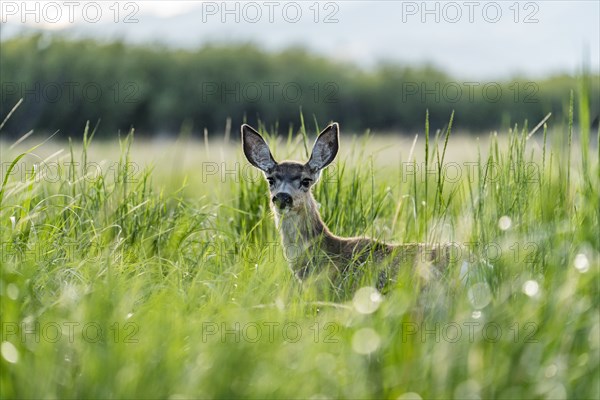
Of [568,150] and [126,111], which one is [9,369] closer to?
[568,150]

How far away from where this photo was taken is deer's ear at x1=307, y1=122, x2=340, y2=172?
542 cm

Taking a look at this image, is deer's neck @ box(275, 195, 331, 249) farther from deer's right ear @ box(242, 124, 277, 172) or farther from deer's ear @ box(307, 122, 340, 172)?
deer's right ear @ box(242, 124, 277, 172)

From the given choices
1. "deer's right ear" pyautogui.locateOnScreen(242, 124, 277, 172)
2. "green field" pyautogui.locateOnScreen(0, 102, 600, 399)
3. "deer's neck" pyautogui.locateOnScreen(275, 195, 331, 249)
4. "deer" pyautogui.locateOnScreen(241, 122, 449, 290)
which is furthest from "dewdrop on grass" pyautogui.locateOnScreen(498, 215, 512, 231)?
"deer's right ear" pyautogui.locateOnScreen(242, 124, 277, 172)

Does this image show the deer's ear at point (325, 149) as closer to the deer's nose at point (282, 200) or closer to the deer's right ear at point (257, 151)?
the deer's right ear at point (257, 151)

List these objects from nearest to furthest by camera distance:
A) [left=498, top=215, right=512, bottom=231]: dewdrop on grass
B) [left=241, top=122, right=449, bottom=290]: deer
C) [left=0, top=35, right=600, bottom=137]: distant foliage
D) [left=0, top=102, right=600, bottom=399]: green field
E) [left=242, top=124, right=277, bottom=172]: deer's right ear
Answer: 1. [left=0, top=102, right=600, bottom=399]: green field
2. [left=498, top=215, right=512, bottom=231]: dewdrop on grass
3. [left=241, top=122, right=449, bottom=290]: deer
4. [left=242, top=124, right=277, bottom=172]: deer's right ear
5. [left=0, top=35, right=600, bottom=137]: distant foliage

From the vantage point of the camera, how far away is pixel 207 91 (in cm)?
3145

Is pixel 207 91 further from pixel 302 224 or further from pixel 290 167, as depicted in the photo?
pixel 302 224

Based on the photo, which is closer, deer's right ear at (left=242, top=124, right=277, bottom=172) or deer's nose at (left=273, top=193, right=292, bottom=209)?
deer's nose at (left=273, top=193, right=292, bottom=209)

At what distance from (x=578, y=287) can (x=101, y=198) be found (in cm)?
328

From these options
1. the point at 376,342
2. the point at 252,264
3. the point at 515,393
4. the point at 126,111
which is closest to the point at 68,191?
the point at 252,264

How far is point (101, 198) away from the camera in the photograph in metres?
Answer: 5.38

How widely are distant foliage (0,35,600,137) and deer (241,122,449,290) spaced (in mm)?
19274

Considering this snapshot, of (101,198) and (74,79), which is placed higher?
(74,79)

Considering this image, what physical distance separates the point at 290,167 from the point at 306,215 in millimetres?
369
